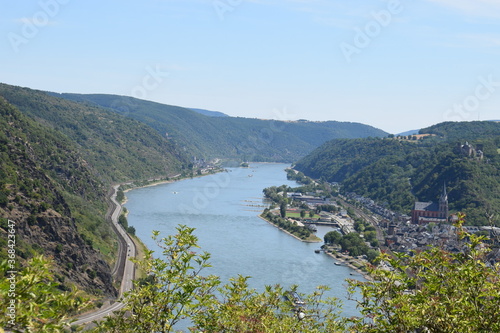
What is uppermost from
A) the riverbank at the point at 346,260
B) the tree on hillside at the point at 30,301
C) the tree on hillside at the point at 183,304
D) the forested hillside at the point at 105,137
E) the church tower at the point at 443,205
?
the forested hillside at the point at 105,137

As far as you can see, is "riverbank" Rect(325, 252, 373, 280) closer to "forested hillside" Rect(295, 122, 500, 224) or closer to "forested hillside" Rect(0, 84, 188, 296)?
"forested hillside" Rect(295, 122, 500, 224)

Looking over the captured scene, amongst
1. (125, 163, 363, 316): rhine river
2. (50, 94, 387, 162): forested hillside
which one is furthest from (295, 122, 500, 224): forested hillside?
(50, 94, 387, 162): forested hillside

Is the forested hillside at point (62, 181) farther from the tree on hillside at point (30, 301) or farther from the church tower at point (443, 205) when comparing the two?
the church tower at point (443, 205)

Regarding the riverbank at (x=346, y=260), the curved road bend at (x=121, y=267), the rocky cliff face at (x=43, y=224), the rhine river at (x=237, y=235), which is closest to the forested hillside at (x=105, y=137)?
the rhine river at (x=237, y=235)

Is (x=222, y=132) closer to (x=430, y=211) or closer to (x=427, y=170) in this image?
(x=427, y=170)

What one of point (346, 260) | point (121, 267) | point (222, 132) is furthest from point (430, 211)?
point (222, 132)
